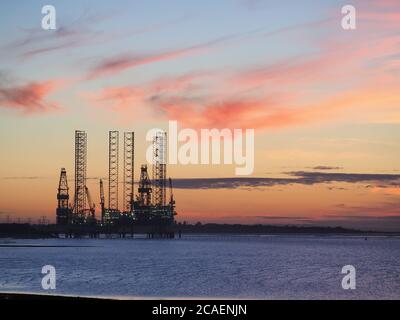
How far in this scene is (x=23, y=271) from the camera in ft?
272

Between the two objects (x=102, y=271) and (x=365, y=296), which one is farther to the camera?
(x=102, y=271)
